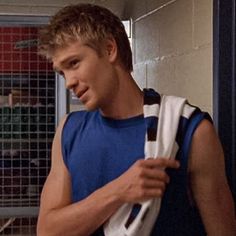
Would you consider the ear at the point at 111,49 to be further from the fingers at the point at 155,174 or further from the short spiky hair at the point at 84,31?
the fingers at the point at 155,174

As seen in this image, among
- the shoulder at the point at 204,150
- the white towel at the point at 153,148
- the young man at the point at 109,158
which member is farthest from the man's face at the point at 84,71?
the shoulder at the point at 204,150

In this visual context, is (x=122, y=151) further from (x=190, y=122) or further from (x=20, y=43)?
(x=20, y=43)

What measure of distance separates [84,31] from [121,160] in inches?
11.9

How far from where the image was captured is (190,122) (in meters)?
1.26

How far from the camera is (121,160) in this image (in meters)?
1.28

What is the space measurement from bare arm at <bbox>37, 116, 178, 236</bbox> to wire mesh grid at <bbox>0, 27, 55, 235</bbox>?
167 cm

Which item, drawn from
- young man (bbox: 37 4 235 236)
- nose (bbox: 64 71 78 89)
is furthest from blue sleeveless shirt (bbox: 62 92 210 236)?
nose (bbox: 64 71 78 89)

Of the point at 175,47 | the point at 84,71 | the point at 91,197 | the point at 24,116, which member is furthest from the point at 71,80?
the point at 24,116

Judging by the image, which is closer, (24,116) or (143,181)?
(143,181)

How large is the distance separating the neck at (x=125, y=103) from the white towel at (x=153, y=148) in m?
0.05

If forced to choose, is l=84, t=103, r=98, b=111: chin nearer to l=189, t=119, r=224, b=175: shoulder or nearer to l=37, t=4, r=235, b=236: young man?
l=37, t=4, r=235, b=236: young man

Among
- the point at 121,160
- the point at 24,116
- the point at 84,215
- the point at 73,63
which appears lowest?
the point at 84,215

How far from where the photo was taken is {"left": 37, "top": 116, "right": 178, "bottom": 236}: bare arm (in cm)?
117

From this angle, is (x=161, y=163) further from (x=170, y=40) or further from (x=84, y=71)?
(x=170, y=40)
